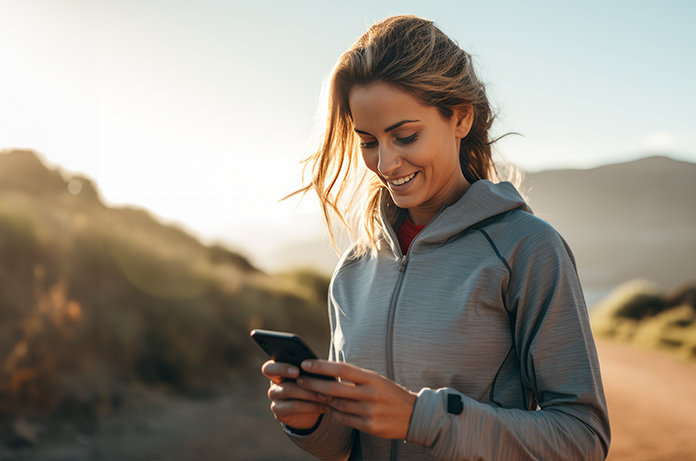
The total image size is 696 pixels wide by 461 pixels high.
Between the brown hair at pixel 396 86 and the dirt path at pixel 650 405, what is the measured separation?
5816mm

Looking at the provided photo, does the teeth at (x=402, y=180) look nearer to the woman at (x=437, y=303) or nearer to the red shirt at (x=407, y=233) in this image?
the woman at (x=437, y=303)

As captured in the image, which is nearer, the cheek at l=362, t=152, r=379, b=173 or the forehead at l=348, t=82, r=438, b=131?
the forehead at l=348, t=82, r=438, b=131

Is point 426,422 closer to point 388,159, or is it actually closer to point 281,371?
point 281,371

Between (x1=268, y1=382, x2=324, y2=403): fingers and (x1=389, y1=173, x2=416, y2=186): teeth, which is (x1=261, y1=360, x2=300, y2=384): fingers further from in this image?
(x1=389, y1=173, x2=416, y2=186): teeth

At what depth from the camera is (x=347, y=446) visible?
6.04 ft

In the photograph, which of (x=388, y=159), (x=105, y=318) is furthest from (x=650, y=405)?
(x=388, y=159)

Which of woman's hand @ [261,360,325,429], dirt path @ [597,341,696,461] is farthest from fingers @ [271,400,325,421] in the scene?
dirt path @ [597,341,696,461]

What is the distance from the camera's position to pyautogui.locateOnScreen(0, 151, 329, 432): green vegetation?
20.1ft

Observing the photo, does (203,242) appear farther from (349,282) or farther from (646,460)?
(349,282)

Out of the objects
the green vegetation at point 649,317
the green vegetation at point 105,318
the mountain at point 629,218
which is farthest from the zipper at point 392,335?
the mountain at point 629,218

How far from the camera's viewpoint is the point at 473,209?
5.32 feet

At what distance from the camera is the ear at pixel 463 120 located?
1.81 m

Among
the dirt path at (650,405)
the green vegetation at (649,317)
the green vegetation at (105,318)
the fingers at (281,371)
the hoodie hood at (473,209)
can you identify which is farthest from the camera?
the green vegetation at (649,317)

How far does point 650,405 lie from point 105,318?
8267 mm
